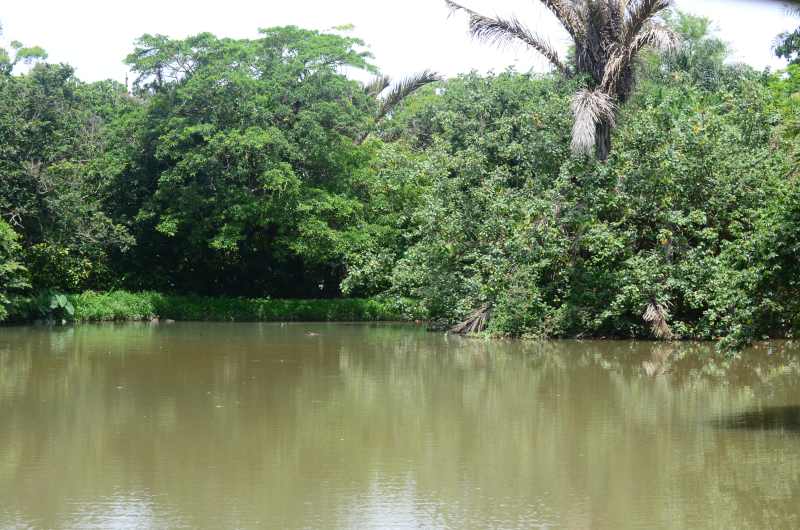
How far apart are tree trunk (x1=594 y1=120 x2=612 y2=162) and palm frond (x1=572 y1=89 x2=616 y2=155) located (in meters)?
0.22

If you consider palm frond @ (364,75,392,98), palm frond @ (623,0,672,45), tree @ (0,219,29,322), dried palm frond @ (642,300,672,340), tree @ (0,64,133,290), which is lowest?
dried palm frond @ (642,300,672,340)

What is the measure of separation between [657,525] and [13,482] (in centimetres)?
504

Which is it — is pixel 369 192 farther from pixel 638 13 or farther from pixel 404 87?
pixel 638 13

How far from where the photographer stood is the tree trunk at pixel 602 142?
67.1 ft

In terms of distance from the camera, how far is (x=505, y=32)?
20.5 meters

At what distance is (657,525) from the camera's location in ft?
21.6

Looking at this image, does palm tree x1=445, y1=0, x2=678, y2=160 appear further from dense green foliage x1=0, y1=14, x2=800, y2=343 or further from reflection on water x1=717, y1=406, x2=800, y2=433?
reflection on water x1=717, y1=406, x2=800, y2=433

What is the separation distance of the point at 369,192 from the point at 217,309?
6.15m

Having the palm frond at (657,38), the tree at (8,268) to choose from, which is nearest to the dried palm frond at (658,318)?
the palm frond at (657,38)

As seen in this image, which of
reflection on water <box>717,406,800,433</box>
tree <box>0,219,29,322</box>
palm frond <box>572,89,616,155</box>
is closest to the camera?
reflection on water <box>717,406,800,433</box>

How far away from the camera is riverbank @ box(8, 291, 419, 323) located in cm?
2919

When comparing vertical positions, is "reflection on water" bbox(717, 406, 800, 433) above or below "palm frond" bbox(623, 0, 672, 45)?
below

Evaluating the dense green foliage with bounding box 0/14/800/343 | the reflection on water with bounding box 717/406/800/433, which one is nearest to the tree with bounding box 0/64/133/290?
the dense green foliage with bounding box 0/14/800/343

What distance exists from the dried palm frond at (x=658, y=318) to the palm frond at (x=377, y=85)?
17592 millimetres
